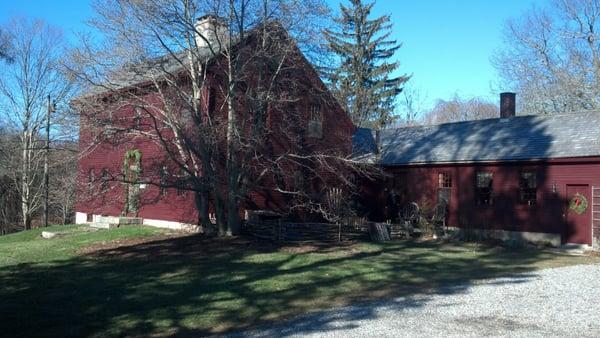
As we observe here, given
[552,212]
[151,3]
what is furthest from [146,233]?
[552,212]

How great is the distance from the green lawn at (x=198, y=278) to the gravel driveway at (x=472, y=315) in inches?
26.2

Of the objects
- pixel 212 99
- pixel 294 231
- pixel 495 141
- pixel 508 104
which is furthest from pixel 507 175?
pixel 212 99

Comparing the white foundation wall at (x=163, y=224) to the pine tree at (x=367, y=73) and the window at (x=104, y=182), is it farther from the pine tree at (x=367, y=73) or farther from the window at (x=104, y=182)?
the pine tree at (x=367, y=73)

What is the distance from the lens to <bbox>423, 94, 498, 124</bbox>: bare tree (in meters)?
58.7

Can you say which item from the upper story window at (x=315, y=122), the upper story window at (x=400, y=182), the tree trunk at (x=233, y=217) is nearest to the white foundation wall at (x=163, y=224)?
the tree trunk at (x=233, y=217)

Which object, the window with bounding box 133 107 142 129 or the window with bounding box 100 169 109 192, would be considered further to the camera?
the window with bounding box 133 107 142 129

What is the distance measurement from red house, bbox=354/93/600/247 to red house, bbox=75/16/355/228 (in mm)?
2297

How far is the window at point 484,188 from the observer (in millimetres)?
20719

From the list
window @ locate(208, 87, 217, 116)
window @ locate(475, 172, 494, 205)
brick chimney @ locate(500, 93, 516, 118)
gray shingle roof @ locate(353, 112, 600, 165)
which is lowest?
window @ locate(475, 172, 494, 205)

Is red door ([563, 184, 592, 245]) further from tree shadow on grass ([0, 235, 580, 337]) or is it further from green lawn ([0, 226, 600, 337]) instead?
tree shadow on grass ([0, 235, 580, 337])

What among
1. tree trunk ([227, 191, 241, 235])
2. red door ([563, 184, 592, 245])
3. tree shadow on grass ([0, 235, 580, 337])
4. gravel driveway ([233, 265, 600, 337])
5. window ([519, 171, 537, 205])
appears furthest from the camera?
window ([519, 171, 537, 205])

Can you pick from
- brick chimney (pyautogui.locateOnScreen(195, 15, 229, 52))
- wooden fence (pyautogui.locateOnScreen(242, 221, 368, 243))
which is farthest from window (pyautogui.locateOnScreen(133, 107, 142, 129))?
wooden fence (pyautogui.locateOnScreen(242, 221, 368, 243))

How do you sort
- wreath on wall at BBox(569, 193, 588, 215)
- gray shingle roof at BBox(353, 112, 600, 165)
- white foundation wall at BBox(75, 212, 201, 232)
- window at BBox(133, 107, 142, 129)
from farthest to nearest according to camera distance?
1. gray shingle roof at BBox(353, 112, 600, 165)
2. white foundation wall at BBox(75, 212, 201, 232)
3. wreath on wall at BBox(569, 193, 588, 215)
4. window at BBox(133, 107, 142, 129)

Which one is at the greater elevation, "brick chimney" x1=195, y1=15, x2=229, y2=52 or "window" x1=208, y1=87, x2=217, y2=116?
"brick chimney" x1=195, y1=15, x2=229, y2=52
